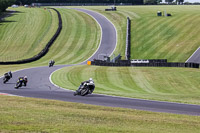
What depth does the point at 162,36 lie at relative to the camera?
86375 mm

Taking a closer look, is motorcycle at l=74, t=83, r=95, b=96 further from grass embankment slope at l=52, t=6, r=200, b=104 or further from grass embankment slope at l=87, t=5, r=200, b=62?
grass embankment slope at l=87, t=5, r=200, b=62

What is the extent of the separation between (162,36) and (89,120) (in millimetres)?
72169

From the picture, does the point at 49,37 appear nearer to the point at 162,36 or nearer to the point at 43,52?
the point at 43,52

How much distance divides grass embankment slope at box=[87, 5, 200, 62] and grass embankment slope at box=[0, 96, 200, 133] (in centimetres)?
5268

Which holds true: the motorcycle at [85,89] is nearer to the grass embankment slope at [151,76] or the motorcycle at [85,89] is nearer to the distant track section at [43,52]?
the grass embankment slope at [151,76]

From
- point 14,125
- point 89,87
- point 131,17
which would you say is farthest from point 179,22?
point 14,125

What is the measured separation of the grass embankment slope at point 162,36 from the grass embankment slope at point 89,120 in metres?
52.7

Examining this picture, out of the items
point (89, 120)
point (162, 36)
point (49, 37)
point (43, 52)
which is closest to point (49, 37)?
point (49, 37)

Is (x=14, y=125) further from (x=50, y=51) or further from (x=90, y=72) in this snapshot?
(x=50, y=51)

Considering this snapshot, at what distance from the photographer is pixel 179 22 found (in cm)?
9500

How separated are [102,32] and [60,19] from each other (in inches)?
672

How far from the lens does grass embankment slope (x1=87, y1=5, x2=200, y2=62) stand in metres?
75.2

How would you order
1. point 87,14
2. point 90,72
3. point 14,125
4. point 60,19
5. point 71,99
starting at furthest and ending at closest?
1. point 87,14
2. point 60,19
3. point 90,72
4. point 71,99
5. point 14,125

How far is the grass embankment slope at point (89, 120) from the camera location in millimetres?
14102
